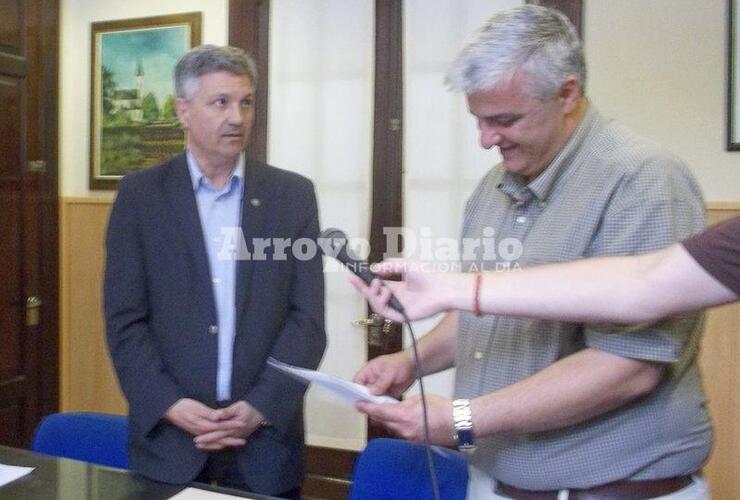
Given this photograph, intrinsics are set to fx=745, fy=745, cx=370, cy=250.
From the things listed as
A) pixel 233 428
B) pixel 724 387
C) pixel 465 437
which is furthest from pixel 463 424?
pixel 724 387

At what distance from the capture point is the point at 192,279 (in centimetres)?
197

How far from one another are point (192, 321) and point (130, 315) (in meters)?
0.18

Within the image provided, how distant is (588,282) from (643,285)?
3.1 inches

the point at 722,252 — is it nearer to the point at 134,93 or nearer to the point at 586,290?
the point at 586,290

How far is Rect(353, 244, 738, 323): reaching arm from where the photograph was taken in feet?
3.45

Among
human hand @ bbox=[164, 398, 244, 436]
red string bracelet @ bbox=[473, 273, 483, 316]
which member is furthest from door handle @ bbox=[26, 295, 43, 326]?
red string bracelet @ bbox=[473, 273, 483, 316]

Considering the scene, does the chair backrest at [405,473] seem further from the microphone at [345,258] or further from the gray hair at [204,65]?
the gray hair at [204,65]

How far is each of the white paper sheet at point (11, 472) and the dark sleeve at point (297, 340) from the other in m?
0.53

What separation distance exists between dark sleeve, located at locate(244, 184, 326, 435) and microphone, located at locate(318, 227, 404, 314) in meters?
0.68

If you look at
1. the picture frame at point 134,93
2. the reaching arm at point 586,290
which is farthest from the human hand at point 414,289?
the picture frame at point 134,93

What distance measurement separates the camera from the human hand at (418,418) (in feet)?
4.24

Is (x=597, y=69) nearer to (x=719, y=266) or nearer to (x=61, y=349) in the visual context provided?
(x=719, y=266)

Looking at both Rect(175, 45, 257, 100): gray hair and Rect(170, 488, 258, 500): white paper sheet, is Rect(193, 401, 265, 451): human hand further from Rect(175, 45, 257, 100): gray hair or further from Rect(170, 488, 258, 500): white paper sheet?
Rect(175, 45, 257, 100): gray hair

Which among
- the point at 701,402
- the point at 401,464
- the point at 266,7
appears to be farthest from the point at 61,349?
the point at 701,402
